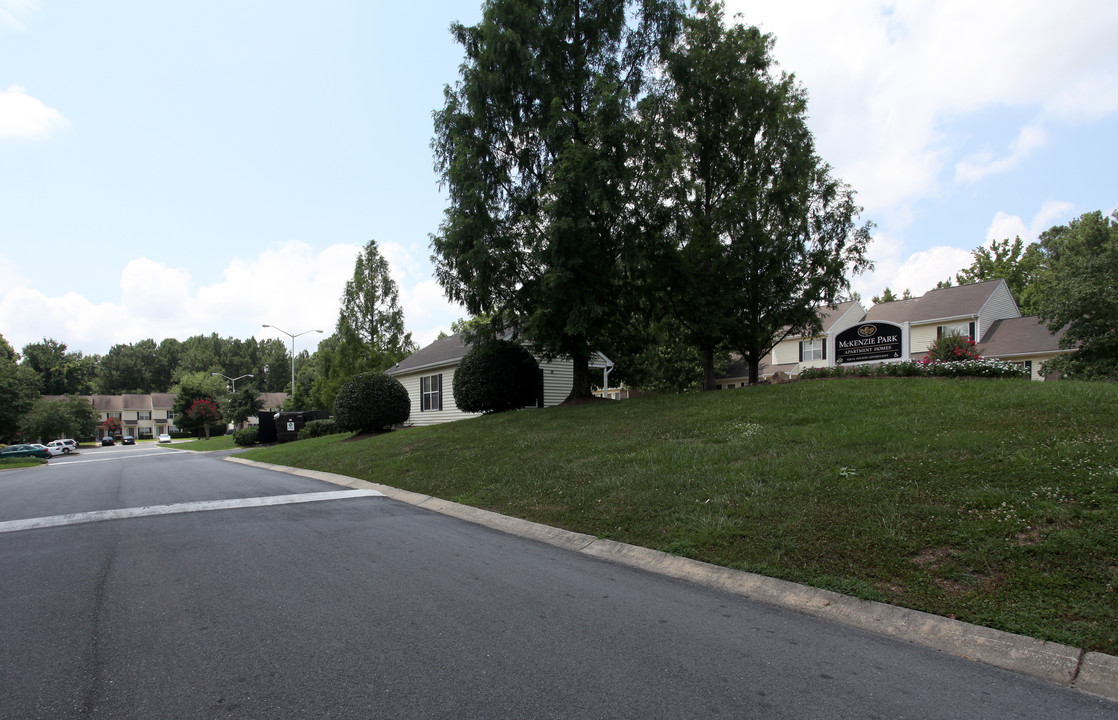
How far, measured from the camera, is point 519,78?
1755cm

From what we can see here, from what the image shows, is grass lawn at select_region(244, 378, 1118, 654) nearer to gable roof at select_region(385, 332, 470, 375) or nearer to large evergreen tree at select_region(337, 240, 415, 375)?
gable roof at select_region(385, 332, 470, 375)

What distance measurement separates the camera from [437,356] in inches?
1151

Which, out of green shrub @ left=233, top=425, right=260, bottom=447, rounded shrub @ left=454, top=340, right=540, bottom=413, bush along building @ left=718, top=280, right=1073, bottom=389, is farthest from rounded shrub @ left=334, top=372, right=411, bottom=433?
green shrub @ left=233, top=425, right=260, bottom=447

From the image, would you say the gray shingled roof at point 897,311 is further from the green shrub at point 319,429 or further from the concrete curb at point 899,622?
the concrete curb at point 899,622

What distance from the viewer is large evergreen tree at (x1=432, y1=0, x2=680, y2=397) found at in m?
15.9

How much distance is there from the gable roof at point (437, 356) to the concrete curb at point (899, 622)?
2041 cm

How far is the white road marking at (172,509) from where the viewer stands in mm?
8031

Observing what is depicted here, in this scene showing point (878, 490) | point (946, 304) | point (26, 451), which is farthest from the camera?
point (26, 451)

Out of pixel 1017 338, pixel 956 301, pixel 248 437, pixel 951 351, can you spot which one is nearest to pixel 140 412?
pixel 248 437

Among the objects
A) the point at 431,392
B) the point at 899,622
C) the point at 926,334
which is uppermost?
the point at 926,334

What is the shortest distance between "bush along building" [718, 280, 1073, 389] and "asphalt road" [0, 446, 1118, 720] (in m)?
15.0

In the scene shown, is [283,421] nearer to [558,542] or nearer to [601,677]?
[558,542]

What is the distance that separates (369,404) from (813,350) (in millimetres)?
25782

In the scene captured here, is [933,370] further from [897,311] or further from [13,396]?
[13,396]
